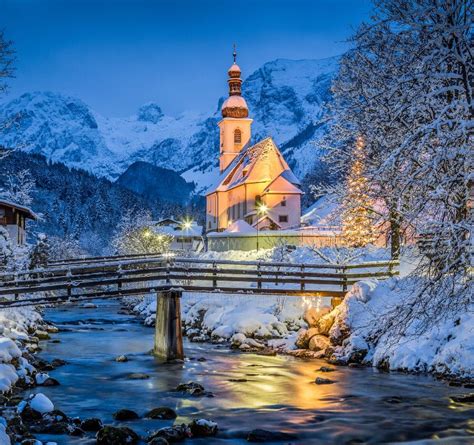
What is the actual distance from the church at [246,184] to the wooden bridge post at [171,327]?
1427 inches

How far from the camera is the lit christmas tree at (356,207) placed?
2936 cm

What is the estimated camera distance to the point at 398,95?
35.8ft

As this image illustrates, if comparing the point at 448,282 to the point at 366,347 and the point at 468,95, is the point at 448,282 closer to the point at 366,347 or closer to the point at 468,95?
the point at 468,95

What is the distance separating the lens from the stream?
15.8m

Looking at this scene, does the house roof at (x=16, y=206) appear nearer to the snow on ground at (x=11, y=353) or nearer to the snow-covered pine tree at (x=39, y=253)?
the snow-covered pine tree at (x=39, y=253)

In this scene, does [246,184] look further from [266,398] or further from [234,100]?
[266,398]

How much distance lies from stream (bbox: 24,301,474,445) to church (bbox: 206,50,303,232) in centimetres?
3776

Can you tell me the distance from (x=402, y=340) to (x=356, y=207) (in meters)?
7.78

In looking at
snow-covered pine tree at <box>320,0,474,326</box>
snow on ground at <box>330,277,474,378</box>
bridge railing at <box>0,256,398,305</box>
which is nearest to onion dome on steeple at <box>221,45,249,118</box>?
bridge railing at <box>0,256,398,305</box>

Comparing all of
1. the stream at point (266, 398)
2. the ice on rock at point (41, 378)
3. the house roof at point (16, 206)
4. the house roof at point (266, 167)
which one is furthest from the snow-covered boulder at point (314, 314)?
the house roof at point (266, 167)

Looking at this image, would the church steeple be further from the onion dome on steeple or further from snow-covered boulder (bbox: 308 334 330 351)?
snow-covered boulder (bbox: 308 334 330 351)

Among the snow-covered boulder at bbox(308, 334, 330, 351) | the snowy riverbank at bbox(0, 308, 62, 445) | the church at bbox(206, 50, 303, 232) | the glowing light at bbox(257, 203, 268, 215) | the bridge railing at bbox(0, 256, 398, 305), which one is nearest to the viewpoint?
the snowy riverbank at bbox(0, 308, 62, 445)

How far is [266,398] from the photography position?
783 inches

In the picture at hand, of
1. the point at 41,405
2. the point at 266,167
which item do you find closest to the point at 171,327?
the point at 41,405
